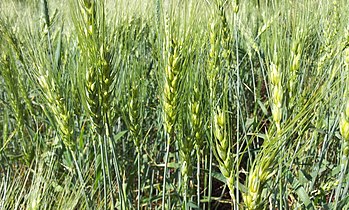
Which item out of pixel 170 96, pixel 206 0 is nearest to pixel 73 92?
pixel 170 96

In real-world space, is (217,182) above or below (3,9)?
below

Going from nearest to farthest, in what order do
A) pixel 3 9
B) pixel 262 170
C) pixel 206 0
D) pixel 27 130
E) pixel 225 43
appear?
pixel 262 170, pixel 206 0, pixel 225 43, pixel 27 130, pixel 3 9

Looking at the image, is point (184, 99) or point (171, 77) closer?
point (171, 77)

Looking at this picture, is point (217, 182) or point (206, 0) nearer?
point (206, 0)

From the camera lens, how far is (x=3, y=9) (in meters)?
1.58

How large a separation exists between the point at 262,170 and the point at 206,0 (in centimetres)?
57

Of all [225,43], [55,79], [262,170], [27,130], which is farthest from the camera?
[27,130]

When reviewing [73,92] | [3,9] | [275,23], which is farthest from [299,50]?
[3,9]

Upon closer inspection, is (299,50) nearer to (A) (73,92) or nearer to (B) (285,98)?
(B) (285,98)

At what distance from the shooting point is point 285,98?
33.8 inches

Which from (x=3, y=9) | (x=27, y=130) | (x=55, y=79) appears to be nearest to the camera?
(x=55, y=79)

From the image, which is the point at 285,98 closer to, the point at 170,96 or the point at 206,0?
the point at 170,96

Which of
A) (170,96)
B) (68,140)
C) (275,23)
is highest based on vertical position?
(275,23)

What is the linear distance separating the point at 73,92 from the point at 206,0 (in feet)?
1.30
